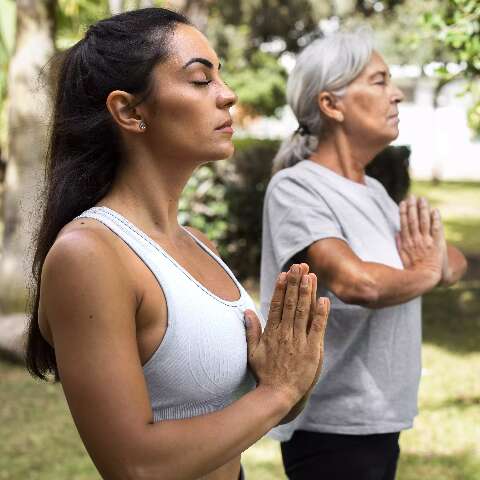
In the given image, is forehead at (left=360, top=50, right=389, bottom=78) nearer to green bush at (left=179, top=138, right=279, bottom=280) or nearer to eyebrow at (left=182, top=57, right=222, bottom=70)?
eyebrow at (left=182, top=57, right=222, bottom=70)

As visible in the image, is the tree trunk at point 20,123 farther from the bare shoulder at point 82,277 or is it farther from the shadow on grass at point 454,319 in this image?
the bare shoulder at point 82,277

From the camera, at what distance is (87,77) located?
1.87m

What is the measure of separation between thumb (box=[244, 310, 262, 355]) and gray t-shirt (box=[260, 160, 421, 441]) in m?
0.89

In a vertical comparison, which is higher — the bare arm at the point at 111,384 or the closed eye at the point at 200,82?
the closed eye at the point at 200,82

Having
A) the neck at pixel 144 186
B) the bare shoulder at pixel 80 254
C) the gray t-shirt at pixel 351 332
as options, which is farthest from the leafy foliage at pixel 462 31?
the bare shoulder at pixel 80 254

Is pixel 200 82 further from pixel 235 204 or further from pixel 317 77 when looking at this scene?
pixel 235 204

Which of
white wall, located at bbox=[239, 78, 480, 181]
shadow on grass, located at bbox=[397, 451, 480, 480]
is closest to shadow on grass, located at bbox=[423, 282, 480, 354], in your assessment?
shadow on grass, located at bbox=[397, 451, 480, 480]

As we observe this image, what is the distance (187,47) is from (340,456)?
1.39m

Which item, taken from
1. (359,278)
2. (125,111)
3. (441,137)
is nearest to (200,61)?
(125,111)

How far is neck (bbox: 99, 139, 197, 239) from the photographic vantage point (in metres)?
1.87

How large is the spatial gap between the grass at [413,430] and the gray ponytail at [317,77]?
2615 millimetres

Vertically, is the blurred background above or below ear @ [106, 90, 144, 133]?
below

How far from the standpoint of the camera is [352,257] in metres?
2.71

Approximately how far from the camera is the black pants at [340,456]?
275 centimetres
